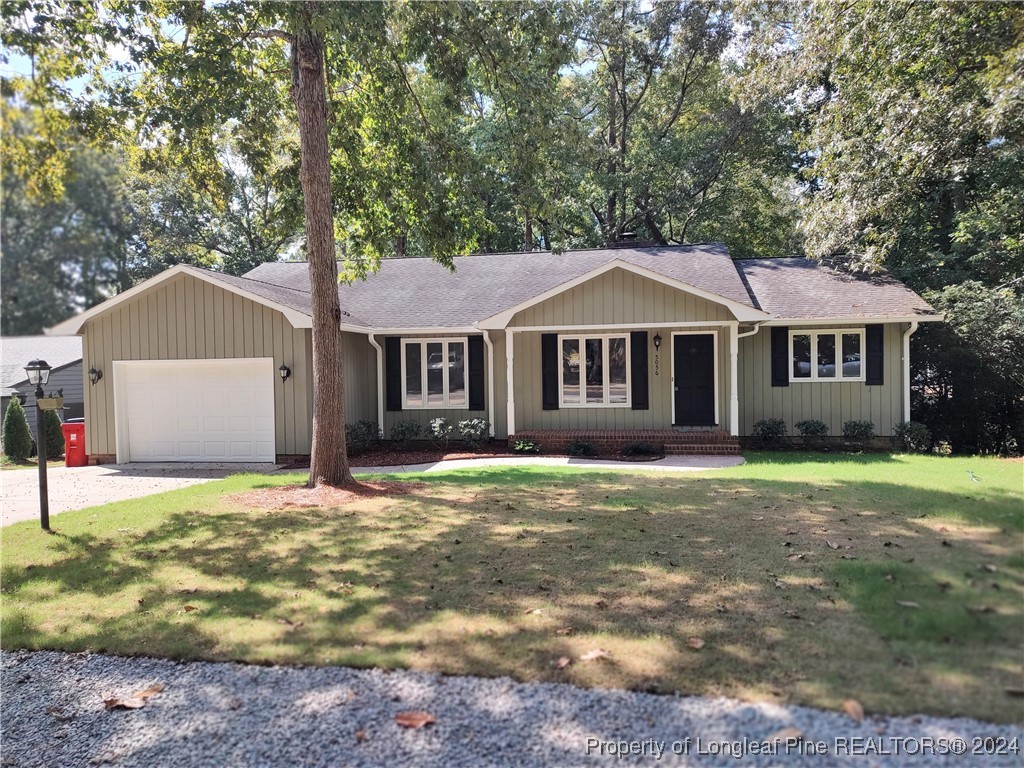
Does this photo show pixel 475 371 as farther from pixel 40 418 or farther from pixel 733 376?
pixel 40 418

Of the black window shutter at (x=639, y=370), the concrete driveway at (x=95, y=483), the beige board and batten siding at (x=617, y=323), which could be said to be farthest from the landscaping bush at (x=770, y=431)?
the concrete driveway at (x=95, y=483)

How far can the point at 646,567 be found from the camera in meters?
4.97

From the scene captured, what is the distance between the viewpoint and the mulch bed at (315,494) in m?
7.89

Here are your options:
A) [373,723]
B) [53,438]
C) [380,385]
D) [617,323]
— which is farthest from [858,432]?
[53,438]

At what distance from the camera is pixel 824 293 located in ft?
45.7

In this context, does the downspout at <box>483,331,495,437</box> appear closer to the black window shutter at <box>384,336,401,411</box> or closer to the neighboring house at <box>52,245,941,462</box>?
the neighboring house at <box>52,245,941,462</box>

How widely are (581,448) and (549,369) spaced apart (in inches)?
80.0

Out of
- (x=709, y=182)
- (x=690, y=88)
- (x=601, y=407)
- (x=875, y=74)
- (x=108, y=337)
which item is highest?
(x=690, y=88)

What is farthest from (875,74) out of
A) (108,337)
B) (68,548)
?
(108,337)

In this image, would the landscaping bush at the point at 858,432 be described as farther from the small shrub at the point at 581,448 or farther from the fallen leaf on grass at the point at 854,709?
the fallen leaf on grass at the point at 854,709

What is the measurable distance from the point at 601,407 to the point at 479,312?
3455 mm

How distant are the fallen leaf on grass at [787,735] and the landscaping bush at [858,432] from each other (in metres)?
11.5

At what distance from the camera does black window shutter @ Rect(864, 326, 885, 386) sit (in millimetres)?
13055

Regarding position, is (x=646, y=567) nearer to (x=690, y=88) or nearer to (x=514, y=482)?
(x=514, y=482)
